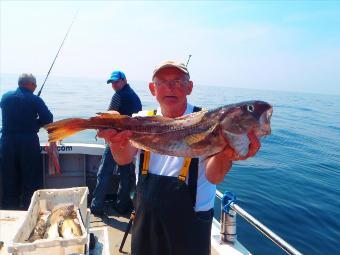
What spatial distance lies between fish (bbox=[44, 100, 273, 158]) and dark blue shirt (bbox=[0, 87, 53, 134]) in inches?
187

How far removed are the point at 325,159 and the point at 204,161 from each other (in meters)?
17.5

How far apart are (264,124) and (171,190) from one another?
3.78ft

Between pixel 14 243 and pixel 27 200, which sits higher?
pixel 14 243

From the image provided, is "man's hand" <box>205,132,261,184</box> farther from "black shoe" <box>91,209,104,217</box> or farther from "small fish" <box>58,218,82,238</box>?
"black shoe" <box>91,209,104,217</box>

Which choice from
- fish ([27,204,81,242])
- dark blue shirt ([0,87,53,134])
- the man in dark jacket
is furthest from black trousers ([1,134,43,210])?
fish ([27,204,81,242])

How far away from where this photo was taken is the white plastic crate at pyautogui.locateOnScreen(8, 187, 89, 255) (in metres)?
3.91

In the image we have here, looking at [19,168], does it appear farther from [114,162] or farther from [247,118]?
[247,118]

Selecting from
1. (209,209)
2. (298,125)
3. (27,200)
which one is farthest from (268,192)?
(298,125)

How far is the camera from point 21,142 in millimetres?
7180

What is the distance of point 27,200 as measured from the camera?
290 inches

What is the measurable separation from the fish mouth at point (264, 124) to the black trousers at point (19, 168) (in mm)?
5915

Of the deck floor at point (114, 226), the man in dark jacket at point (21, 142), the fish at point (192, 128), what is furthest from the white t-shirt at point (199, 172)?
the man in dark jacket at point (21, 142)

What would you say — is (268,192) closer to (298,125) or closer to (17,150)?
(17,150)

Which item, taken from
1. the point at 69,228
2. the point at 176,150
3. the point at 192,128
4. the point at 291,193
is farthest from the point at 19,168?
the point at 291,193
